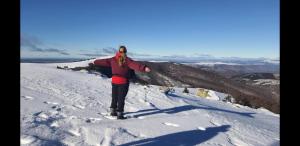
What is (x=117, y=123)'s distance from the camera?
353 inches

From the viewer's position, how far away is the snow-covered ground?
24.2 ft

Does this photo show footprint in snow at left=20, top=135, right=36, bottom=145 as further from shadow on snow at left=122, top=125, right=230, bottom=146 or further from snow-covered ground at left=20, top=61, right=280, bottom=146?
shadow on snow at left=122, top=125, right=230, bottom=146

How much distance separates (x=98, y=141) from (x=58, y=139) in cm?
78

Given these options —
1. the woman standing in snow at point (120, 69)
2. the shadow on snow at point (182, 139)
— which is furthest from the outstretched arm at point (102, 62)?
the shadow on snow at point (182, 139)

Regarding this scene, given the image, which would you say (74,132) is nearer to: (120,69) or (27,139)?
(27,139)

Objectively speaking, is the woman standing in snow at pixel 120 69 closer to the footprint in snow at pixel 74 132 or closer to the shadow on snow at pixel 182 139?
the shadow on snow at pixel 182 139

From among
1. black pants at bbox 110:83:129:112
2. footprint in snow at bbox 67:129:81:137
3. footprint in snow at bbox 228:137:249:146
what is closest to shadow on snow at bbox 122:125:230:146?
footprint in snow at bbox 228:137:249:146

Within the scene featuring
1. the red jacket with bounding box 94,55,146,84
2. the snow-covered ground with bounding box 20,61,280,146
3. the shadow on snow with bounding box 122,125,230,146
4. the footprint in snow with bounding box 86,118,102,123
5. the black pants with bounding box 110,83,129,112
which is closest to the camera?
the snow-covered ground with bounding box 20,61,280,146

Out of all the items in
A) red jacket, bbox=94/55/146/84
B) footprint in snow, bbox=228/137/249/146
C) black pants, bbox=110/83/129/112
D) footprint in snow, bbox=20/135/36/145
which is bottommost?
footprint in snow, bbox=228/137/249/146
